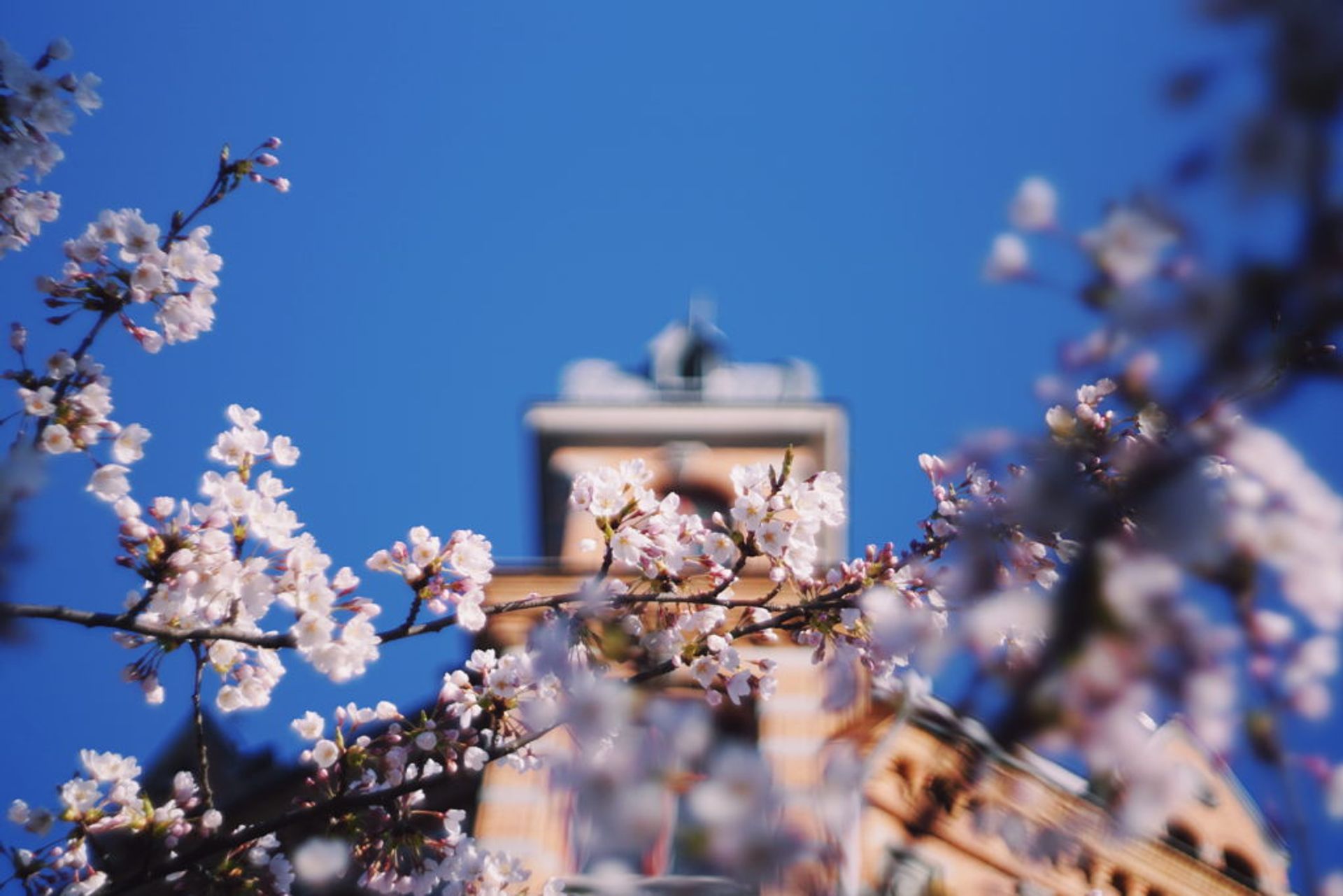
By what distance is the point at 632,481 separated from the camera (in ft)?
14.6

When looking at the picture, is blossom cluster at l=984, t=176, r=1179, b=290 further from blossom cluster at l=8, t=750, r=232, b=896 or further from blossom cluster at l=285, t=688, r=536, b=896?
blossom cluster at l=8, t=750, r=232, b=896

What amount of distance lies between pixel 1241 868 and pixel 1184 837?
0.85m

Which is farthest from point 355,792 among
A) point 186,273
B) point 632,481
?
point 186,273

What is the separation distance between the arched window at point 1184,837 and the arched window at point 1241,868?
1.18 feet

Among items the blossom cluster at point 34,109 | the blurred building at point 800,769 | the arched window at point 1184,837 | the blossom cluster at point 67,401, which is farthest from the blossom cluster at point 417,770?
the arched window at point 1184,837

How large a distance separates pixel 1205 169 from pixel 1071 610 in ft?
2.76

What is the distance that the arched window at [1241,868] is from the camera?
33.6 feet

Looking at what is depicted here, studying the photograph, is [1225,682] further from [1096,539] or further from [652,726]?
[652,726]

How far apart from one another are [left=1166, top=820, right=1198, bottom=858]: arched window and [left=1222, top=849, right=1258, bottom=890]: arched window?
14.1 inches

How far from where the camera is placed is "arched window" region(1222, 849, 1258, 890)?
33.6ft

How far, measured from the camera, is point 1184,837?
10.8 meters

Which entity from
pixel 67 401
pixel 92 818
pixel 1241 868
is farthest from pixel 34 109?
pixel 1241 868

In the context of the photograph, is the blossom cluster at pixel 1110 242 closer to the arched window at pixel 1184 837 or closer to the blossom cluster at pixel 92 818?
the blossom cluster at pixel 92 818

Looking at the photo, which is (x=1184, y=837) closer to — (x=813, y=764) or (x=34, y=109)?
(x=813, y=764)
